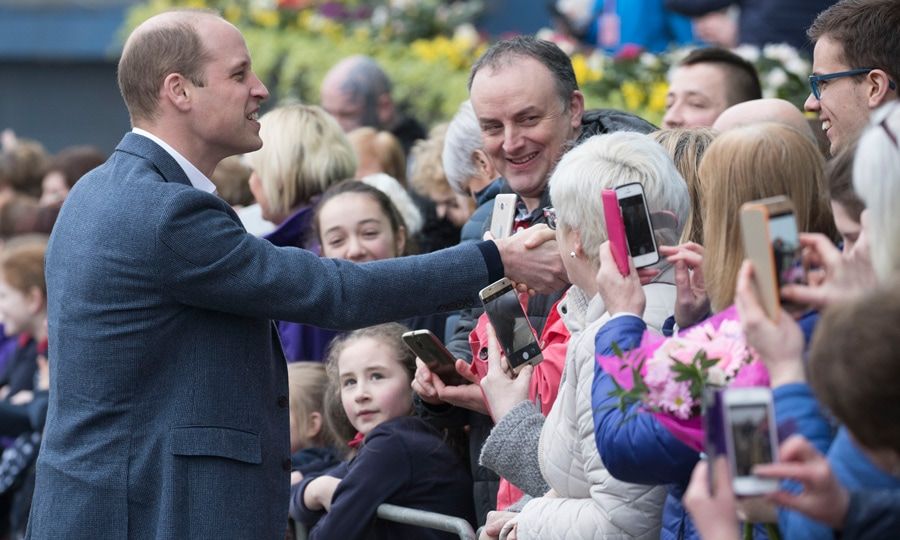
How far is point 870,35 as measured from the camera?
4.10 metres

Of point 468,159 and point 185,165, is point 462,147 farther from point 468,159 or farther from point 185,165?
point 185,165

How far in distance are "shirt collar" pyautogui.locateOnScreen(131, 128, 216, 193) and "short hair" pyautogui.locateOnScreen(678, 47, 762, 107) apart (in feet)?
8.07

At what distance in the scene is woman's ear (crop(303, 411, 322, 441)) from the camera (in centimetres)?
562

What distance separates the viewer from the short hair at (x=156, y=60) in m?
4.12

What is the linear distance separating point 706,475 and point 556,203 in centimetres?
127

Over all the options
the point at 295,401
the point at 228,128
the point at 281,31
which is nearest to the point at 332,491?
the point at 295,401

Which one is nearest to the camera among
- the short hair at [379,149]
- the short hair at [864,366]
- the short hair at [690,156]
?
the short hair at [864,366]

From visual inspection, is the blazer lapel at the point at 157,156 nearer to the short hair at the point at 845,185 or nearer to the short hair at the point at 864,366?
the short hair at the point at 845,185

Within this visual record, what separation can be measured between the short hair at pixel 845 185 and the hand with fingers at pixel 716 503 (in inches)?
28.5

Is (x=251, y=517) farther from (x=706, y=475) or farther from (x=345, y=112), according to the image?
(x=345, y=112)

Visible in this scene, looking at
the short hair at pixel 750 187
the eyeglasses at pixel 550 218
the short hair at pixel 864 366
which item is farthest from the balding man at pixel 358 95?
the short hair at pixel 864 366

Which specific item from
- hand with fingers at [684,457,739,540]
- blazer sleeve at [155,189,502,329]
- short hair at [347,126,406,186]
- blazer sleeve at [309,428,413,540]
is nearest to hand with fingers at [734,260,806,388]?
hand with fingers at [684,457,739,540]

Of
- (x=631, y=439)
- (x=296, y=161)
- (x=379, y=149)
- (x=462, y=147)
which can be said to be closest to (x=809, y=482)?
(x=631, y=439)

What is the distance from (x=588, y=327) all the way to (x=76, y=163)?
21.6 ft
